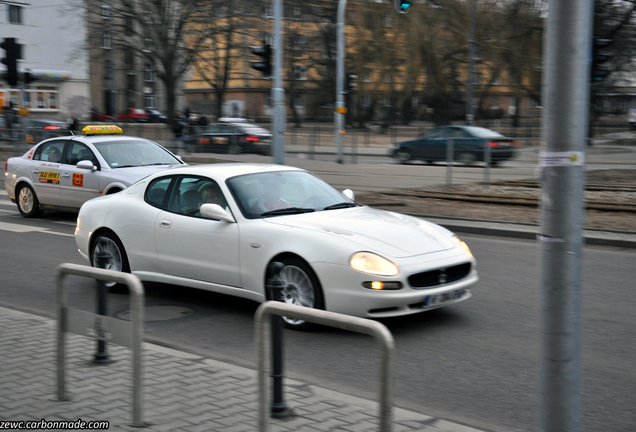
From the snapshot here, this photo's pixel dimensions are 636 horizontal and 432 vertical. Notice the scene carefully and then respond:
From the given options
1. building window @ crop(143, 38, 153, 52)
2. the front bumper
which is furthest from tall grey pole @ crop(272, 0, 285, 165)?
building window @ crop(143, 38, 153, 52)

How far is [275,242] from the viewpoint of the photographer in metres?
6.47

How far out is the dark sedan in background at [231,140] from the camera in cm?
2945

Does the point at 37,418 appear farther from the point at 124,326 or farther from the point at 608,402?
the point at 608,402

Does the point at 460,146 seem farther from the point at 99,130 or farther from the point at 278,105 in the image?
the point at 99,130

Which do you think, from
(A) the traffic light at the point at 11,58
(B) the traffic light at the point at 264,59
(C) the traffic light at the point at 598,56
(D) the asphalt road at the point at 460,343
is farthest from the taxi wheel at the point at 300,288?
(A) the traffic light at the point at 11,58

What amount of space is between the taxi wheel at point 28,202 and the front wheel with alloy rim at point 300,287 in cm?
931

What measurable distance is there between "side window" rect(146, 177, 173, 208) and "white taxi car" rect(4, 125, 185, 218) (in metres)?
5.06

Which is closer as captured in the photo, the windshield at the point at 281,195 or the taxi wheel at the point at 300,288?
the taxi wheel at the point at 300,288

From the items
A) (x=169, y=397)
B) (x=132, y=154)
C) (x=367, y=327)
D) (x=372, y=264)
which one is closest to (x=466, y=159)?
(x=132, y=154)

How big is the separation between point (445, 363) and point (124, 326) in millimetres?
2436

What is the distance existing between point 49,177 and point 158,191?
7.00 meters

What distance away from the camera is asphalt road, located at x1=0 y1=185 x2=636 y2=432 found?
4672mm

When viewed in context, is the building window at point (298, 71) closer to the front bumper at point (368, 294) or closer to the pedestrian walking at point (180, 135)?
the pedestrian walking at point (180, 135)

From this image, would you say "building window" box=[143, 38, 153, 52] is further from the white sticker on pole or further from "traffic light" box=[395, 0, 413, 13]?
the white sticker on pole
